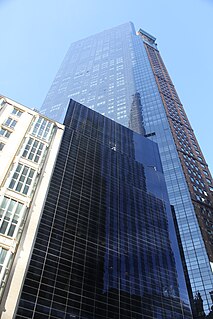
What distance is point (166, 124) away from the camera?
421 feet

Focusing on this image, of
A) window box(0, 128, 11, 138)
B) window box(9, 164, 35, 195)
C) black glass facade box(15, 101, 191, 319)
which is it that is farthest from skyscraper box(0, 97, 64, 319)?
black glass facade box(15, 101, 191, 319)

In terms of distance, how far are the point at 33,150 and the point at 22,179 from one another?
854cm

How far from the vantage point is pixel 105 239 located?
5194 cm

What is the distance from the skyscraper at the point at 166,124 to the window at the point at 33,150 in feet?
150

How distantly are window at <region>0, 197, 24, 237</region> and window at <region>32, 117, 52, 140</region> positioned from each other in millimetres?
19823

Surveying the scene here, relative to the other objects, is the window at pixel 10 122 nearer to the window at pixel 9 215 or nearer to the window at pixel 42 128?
the window at pixel 42 128

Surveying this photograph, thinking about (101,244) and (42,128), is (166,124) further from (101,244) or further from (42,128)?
(101,244)

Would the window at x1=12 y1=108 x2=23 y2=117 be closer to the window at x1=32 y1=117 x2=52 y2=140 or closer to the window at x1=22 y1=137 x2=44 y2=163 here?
the window at x1=32 y1=117 x2=52 y2=140

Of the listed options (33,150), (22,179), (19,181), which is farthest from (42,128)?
(19,181)

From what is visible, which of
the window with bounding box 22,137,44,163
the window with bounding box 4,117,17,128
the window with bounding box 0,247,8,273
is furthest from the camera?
the window with bounding box 4,117,17,128

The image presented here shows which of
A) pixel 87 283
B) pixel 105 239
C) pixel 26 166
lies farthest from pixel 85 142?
pixel 87 283

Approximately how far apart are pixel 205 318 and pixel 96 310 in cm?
3460

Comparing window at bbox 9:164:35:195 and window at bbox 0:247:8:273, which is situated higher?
window at bbox 9:164:35:195

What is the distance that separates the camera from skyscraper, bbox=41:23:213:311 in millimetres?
80375
